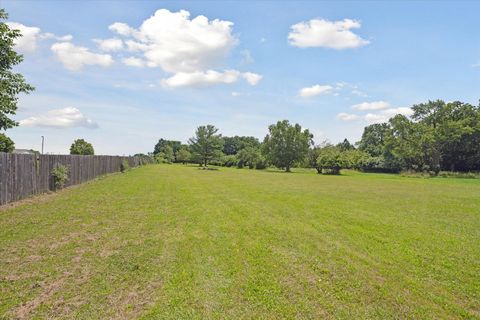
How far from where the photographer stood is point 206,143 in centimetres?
5106

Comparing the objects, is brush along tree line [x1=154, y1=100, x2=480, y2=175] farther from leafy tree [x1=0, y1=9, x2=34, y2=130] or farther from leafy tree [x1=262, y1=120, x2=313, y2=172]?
leafy tree [x1=0, y1=9, x2=34, y2=130]

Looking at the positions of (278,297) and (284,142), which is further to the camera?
(284,142)

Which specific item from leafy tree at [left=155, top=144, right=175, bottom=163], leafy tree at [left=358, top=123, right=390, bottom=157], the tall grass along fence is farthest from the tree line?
leafy tree at [left=155, top=144, right=175, bottom=163]

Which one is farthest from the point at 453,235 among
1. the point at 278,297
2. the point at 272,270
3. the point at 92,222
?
the point at 92,222

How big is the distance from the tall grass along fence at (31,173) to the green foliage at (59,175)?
0.49 feet

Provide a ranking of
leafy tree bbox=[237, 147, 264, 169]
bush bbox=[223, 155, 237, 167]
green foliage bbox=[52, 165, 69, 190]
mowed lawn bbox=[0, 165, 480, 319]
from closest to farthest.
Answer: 1. mowed lawn bbox=[0, 165, 480, 319]
2. green foliage bbox=[52, 165, 69, 190]
3. leafy tree bbox=[237, 147, 264, 169]
4. bush bbox=[223, 155, 237, 167]

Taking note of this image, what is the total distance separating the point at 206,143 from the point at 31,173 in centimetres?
3930

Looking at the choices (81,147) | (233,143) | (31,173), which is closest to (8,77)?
(31,173)

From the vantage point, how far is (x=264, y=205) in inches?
433

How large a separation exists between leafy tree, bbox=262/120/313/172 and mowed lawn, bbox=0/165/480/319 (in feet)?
128

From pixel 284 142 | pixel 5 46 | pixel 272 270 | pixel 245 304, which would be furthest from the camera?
pixel 284 142

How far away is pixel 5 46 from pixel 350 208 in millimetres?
13069

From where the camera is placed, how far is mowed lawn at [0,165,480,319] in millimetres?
3529

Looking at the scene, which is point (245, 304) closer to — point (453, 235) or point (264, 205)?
point (453, 235)
